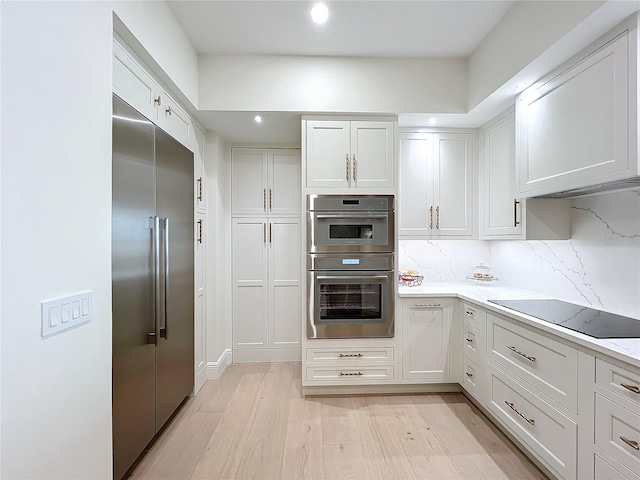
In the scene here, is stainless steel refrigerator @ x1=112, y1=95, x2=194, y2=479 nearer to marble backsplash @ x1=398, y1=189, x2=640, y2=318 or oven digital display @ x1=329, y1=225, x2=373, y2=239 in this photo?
oven digital display @ x1=329, y1=225, x2=373, y2=239

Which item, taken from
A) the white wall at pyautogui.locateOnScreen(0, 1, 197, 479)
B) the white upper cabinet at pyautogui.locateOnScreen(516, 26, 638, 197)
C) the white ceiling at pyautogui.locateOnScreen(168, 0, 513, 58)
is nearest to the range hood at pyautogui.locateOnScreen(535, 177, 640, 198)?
the white upper cabinet at pyautogui.locateOnScreen(516, 26, 638, 197)

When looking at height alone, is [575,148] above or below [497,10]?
below

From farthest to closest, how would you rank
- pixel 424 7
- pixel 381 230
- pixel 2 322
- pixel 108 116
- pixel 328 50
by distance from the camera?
pixel 381 230 → pixel 328 50 → pixel 424 7 → pixel 108 116 → pixel 2 322

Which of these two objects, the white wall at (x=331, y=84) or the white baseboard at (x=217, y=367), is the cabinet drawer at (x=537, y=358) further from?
the white baseboard at (x=217, y=367)

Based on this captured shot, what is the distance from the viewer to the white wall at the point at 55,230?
92cm

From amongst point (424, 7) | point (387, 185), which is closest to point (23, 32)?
point (424, 7)

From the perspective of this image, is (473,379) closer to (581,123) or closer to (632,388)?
(632,388)

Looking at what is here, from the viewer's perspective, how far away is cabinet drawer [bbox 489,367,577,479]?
160 cm

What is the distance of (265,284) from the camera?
3.52 metres

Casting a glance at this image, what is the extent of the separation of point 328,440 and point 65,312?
179 cm

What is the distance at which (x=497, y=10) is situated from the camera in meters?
2.16

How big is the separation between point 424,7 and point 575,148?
1.30m

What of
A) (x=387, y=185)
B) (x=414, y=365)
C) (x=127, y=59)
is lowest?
(x=414, y=365)

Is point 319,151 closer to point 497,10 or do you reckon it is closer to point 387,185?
point 387,185
